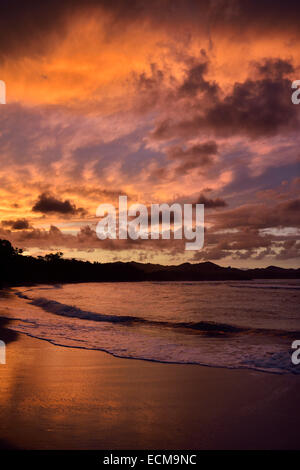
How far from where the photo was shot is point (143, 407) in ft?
19.0

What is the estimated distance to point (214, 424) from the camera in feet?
16.9

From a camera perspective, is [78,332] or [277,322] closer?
[78,332]

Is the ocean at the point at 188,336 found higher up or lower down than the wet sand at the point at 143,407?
lower down

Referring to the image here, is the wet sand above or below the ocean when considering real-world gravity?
above

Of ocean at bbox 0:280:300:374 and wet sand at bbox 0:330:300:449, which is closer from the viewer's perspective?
wet sand at bbox 0:330:300:449

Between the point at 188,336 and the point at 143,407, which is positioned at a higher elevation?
the point at 143,407

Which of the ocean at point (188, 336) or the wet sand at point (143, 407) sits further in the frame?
the ocean at point (188, 336)

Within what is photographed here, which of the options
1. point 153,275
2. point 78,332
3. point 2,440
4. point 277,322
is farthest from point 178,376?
point 153,275

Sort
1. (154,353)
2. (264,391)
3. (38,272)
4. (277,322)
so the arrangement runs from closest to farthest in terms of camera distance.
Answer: (264,391) < (154,353) < (277,322) < (38,272)

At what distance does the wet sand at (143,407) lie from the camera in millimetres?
4629

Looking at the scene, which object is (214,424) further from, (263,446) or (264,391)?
(264,391)

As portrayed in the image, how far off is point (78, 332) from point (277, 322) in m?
10.1

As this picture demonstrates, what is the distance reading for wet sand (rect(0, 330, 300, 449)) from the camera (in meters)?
4.63

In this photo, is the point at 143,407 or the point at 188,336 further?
the point at 188,336
